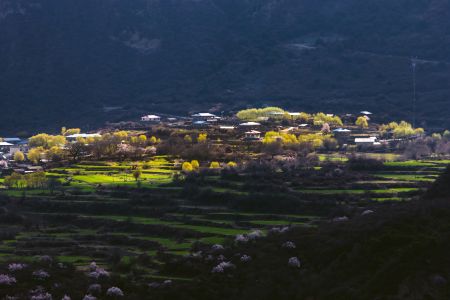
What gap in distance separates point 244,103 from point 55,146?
48.4 metres

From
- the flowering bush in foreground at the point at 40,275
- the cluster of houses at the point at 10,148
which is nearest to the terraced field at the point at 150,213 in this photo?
the flowering bush in foreground at the point at 40,275

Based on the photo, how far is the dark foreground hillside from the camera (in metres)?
36.7

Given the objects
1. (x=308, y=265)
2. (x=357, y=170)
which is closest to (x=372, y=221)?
(x=308, y=265)

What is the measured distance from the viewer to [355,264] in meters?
39.2

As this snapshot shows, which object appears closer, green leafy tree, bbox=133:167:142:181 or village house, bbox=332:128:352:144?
green leafy tree, bbox=133:167:142:181

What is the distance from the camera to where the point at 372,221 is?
43.6 m

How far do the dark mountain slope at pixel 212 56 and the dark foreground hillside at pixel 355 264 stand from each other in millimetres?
84638

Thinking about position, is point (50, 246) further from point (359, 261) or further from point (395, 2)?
point (395, 2)

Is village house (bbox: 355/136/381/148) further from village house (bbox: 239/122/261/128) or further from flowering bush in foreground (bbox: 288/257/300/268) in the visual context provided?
flowering bush in foreground (bbox: 288/257/300/268)

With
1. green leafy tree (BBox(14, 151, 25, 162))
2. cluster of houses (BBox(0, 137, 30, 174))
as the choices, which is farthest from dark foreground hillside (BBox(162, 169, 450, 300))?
green leafy tree (BBox(14, 151, 25, 162))

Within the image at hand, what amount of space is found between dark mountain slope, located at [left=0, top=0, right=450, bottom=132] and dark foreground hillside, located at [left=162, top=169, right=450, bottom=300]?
84638 millimetres

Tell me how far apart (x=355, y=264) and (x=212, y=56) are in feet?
432

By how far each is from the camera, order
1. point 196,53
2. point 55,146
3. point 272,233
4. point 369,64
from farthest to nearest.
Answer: point 196,53 < point 369,64 < point 55,146 < point 272,233

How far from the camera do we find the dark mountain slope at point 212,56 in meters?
142
